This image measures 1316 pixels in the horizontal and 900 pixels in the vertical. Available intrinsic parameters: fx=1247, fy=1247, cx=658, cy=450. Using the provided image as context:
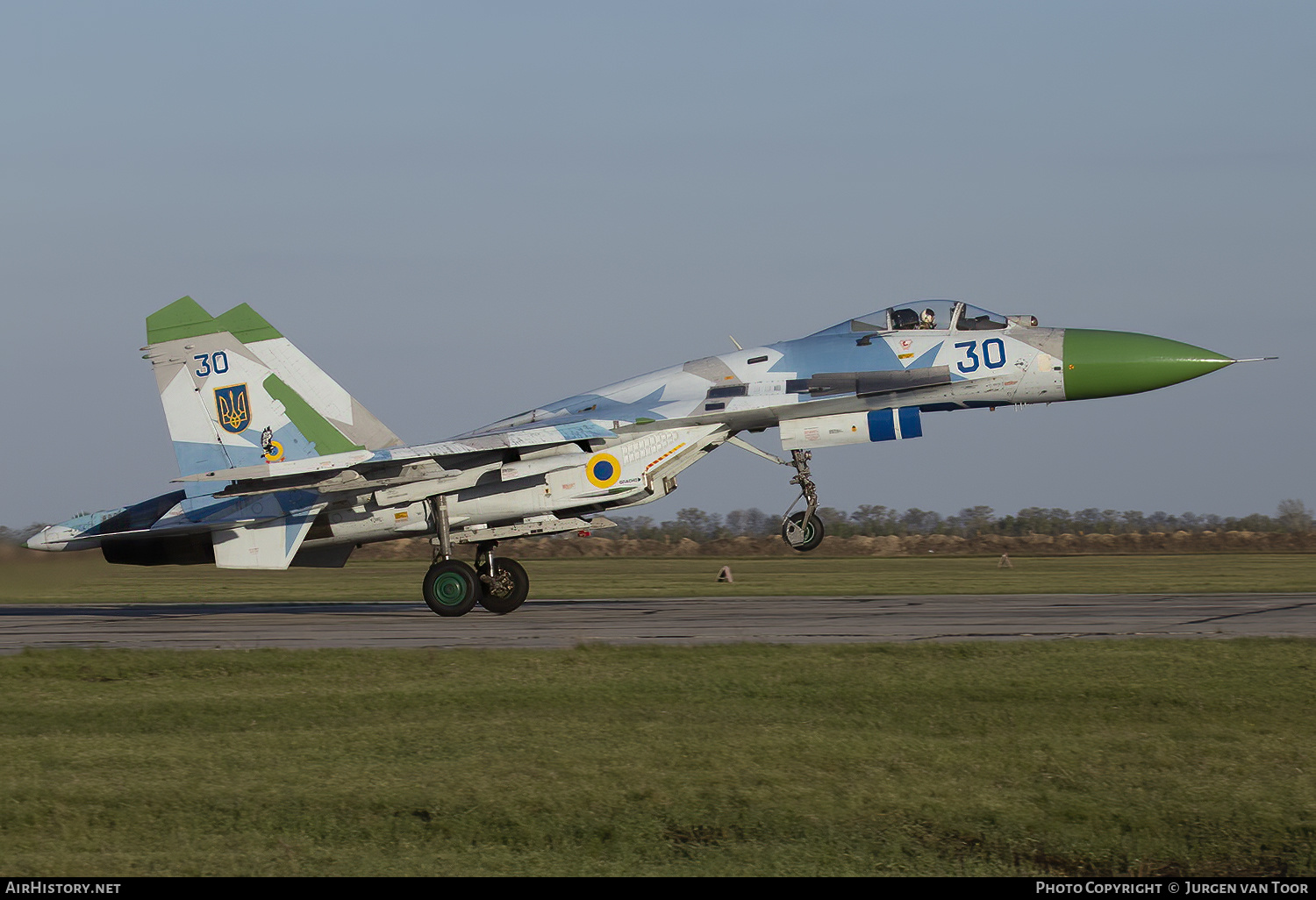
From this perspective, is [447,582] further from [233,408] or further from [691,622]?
[233,408]

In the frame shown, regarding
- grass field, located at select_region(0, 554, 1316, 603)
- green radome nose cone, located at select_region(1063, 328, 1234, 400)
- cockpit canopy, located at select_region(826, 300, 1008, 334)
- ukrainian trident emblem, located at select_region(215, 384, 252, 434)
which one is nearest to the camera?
green radome nose cone, located at select_region(1063, 328, 1234, 400)

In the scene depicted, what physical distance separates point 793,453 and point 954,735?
10.8 meters

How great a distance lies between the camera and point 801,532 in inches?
757

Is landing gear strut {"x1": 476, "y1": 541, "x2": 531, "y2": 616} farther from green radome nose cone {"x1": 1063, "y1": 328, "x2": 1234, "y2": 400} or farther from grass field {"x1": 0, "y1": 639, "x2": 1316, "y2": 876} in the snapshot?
green radome nose cone {"x1": 1063, "y1": 328, "x2": 1234, "y2": 400}

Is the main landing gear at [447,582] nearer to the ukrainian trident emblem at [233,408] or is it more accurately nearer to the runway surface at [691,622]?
the runway surface at [691,622]

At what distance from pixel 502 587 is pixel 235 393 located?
5.35 meters

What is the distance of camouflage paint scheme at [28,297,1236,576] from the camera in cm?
1873

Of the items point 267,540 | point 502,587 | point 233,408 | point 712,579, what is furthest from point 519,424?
point 712,579

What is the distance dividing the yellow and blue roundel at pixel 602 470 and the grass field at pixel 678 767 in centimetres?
683

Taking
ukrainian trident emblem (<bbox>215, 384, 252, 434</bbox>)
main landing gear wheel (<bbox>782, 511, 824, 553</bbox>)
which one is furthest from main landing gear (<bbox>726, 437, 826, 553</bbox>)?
ukrainian trident emblem (<bbox>215, 384, 252, 434</bbox>)

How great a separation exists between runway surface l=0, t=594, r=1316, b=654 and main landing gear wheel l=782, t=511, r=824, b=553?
1089 mm

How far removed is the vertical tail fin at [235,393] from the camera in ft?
66.3

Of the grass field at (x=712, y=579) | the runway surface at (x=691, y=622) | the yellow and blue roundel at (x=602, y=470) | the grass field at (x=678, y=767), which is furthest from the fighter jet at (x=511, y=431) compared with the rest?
the grass field at (x=678, y=767)

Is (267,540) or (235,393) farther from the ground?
(235,393)
